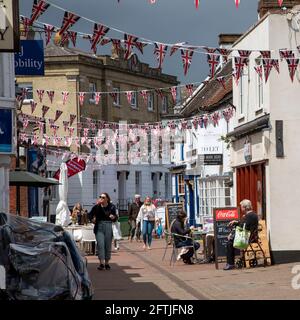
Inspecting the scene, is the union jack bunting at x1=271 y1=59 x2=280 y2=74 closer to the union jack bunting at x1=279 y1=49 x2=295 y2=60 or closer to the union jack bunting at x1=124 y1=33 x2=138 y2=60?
the union jack bunting at x1=279 y1=49 x2=295 y2=60

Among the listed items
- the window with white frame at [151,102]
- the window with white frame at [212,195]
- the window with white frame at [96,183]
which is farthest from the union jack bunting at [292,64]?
the window with white frame at [151,102]

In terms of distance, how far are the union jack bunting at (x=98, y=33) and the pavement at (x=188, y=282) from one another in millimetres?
4572

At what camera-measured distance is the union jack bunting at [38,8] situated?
50.4 feet

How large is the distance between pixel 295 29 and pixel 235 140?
543 cm

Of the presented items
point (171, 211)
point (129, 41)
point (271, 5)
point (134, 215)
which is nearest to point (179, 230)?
point (271, 5)

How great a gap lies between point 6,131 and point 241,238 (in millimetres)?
5760

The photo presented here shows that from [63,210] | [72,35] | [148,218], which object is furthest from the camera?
[63,210]

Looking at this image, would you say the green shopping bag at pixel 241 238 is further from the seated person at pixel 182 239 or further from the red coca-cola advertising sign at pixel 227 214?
the seated person at pixel 182 239

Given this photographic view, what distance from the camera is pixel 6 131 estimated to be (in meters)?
18.0

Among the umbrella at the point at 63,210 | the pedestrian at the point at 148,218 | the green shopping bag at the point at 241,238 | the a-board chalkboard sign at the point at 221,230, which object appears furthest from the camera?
the umbrella at the point at 63,210

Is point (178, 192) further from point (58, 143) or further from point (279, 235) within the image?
point (279, 235)

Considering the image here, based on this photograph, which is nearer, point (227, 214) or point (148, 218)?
point (227, 214)

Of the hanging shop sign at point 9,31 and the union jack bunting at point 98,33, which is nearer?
the hanging shop sign at point 9,31

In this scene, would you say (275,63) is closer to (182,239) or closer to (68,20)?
(182,239)
